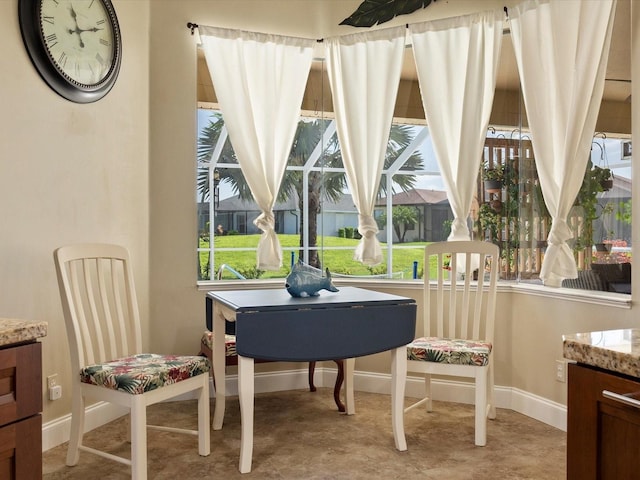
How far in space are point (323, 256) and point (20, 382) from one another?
8.73 feet

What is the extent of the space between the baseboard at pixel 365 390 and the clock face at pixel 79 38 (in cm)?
169

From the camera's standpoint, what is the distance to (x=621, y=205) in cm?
280

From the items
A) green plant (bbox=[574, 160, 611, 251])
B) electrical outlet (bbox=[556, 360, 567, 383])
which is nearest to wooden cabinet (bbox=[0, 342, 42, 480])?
electrical outlet (bbox=[556, 360, 567, 383])

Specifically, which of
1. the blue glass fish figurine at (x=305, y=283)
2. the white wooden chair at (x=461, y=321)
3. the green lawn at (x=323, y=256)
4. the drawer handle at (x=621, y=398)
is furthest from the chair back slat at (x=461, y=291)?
the drawer handle at (x=621, y=398)

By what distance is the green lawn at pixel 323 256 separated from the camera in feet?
12.3

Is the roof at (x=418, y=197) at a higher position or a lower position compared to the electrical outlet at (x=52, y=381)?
higher

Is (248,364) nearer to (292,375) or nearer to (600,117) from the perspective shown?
(292,375)

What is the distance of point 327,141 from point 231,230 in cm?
87

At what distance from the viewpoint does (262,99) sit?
369 cm

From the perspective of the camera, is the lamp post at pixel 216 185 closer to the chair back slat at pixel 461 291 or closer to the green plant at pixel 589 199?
the chair back slat at pixel 461 291

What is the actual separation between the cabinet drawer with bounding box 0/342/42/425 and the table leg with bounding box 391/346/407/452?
5.61 feet

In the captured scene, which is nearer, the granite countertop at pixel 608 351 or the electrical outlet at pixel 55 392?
the granite countertop at pixel 608 351

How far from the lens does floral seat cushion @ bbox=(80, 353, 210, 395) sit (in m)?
2.27

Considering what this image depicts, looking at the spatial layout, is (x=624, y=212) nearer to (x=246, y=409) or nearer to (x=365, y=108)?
(x=365, y=108)
